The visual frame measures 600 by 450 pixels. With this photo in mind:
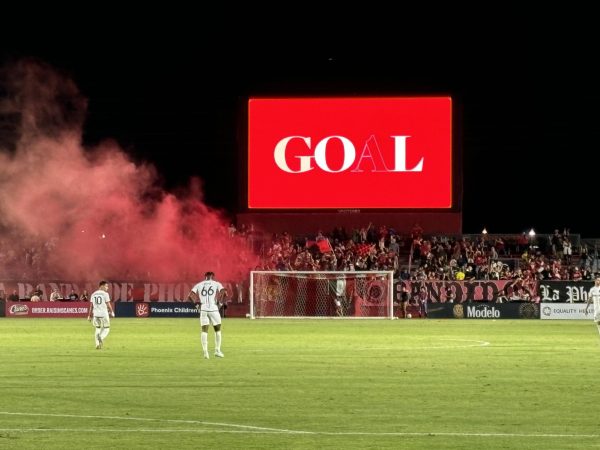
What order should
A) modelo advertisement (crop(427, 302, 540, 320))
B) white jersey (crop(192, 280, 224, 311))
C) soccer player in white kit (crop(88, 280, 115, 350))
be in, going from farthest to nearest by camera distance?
1. modelo advertisement (crop(427, 302, 540, 320))
2. soccer player in white kit (crop(88, 280, 115, 350))
3. white jersey (crop(192, 280, 224, 311))

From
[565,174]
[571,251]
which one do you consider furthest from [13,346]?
[565,174]

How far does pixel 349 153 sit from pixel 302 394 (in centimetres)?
4604

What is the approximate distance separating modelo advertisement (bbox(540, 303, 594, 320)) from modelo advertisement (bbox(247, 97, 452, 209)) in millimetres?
8077

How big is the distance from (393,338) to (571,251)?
30.6 meters

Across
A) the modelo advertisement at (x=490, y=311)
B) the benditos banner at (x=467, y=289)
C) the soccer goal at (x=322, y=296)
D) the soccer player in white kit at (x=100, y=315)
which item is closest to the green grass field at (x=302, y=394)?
the soccer player in white kit at (x=100, y=315)

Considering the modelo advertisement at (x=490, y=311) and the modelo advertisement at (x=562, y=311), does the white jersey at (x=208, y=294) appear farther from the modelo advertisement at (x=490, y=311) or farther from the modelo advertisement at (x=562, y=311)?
the modelo advertisement at (x=562, y=311)

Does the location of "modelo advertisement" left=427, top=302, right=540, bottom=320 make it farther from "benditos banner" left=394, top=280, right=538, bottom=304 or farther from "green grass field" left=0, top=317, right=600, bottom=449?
"green grass field" left=0, top=317, right=600, bottom=449

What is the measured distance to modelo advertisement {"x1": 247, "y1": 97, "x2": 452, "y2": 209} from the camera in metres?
64.6

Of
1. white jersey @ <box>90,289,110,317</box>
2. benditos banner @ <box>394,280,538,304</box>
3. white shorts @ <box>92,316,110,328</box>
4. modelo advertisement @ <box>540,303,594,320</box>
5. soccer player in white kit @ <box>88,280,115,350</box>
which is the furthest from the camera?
benditos banner @ <box>394,280,538,304</box>

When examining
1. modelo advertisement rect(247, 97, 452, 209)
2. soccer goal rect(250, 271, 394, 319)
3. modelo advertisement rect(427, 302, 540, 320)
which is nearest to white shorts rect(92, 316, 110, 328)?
soccer goal rect(250, 271, 394, 319)

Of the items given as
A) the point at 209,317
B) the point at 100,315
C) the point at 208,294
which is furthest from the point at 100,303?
the point at 208,294

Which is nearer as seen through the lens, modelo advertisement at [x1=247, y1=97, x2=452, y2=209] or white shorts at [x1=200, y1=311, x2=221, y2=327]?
white shorts at [x1=200, y1=311, x2=221, y2=327]

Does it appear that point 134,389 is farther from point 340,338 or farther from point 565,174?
point 565,174

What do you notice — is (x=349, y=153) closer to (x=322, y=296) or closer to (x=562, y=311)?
(x=322, y=296)
